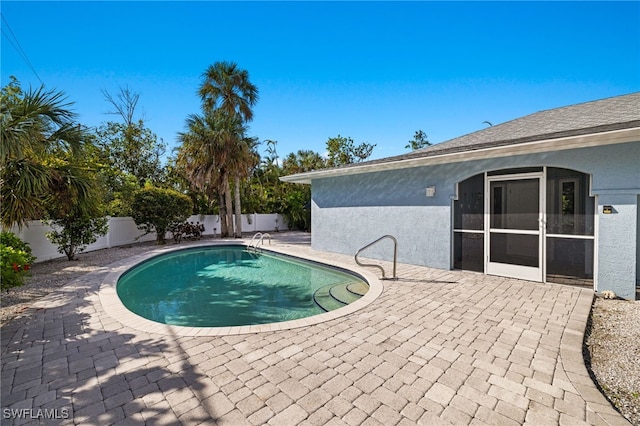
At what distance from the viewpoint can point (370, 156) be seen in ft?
105

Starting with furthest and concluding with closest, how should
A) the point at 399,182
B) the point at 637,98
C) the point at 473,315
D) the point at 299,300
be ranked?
the point at 399,182 < the point at 637,98 < the point at 299,300 < the point at 473,315

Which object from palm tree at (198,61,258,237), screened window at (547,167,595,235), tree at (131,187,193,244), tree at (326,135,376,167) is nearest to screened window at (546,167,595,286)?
screened window at (547,167,595,235)

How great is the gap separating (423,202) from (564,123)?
13.3ft

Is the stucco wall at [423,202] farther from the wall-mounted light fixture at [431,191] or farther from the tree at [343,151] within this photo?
the tree at [343,151]

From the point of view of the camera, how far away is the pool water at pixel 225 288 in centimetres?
590

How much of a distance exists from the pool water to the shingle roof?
460cm

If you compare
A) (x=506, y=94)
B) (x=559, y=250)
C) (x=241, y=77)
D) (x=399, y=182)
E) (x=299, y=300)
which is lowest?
(x=299, y=300)

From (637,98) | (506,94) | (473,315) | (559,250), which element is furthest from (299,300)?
(506,94)

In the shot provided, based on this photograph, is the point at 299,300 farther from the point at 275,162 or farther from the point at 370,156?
the point at 370,156

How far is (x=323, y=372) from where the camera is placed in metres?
3.02

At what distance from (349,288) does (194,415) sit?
4863 mm

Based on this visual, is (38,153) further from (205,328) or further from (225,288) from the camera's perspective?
(205,328)

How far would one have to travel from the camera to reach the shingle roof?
18.7ft

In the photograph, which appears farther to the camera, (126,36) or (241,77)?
(241,77)
